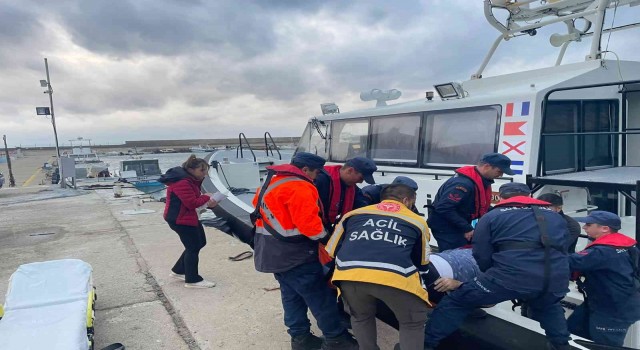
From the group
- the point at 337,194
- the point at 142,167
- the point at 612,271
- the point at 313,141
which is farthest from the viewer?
the point at 142,167

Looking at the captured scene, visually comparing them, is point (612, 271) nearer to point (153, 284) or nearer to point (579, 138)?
point (579, 138)

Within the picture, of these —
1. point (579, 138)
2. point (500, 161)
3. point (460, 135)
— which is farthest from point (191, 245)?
point (579, 138)

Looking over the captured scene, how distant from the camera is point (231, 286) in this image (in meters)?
4.50

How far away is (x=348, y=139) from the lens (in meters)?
5.54

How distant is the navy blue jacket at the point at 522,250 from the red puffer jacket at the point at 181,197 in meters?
2.70

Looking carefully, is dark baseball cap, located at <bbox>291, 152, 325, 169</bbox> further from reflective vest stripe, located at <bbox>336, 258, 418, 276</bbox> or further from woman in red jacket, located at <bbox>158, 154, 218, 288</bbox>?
woman in red jacket, located at <bbox>158, 154, 218, 288</bbox>

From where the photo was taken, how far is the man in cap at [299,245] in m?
2.77

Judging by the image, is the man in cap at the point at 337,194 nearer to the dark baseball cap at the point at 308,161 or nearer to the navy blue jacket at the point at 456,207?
the dark baseball cap at the point at 308,161

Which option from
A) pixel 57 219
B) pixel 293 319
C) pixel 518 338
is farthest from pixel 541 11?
pixel 57 219

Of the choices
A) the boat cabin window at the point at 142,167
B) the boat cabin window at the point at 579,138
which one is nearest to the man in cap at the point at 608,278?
the boat cabin window at the point at 579,138

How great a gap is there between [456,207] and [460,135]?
1.13 meters

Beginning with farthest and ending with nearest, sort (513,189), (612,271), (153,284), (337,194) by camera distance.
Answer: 1. (153,284)
2. (337,194)
3. (513,189)
4. (612,271)

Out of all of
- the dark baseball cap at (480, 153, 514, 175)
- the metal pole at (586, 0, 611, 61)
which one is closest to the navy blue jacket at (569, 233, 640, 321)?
the dark baseball cap at (480, 153, 514, 175)

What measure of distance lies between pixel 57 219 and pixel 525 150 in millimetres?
8983
